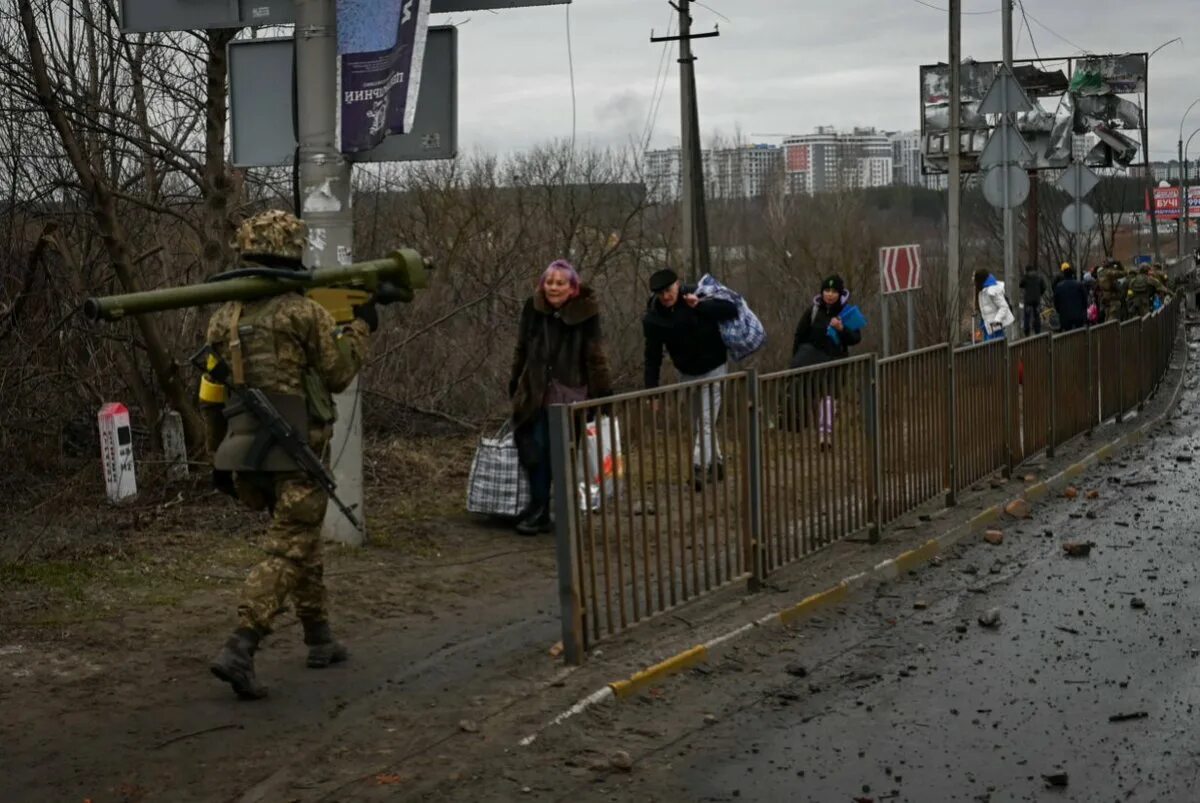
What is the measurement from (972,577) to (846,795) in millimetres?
4238

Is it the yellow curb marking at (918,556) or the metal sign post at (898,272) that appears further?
the metal sign post at (898,272)

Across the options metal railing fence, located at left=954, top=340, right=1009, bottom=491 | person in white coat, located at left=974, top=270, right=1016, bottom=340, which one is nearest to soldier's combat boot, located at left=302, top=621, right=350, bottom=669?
metal railing fence, located at left=954, top=340, right=1009, bottom=491

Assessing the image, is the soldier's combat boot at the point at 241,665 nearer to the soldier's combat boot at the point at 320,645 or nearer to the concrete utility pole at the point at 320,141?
the soldier's combat boot at the point at 320,645

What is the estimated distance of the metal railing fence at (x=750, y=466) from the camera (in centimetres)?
699

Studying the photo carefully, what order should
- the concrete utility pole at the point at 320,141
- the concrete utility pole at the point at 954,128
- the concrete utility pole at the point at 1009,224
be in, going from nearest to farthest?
the concrete utility pole at the point at 320,141
the concrete utility pole at the point at 954,128
the concrete utility pole at the point at 1009,224

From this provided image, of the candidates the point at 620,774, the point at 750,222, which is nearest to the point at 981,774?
the point at 620,774

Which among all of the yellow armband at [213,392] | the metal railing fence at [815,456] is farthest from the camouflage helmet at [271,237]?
the metal railing fence at [815,456]

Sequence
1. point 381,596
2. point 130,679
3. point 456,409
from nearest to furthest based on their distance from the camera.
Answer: point 130,679 → point 381,596 → point 456,409

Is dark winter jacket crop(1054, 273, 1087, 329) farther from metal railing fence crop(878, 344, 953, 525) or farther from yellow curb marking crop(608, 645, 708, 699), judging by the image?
yellow curb marking crop(608, 645, 708, 699)

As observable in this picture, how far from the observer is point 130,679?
6.81 meters

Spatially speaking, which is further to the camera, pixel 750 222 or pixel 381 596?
pixel 750 222

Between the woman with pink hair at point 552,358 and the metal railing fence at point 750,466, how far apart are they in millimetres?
1413

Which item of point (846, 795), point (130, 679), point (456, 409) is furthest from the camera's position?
point (456, 409)

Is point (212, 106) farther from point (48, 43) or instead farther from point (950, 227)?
point (950, 227)
